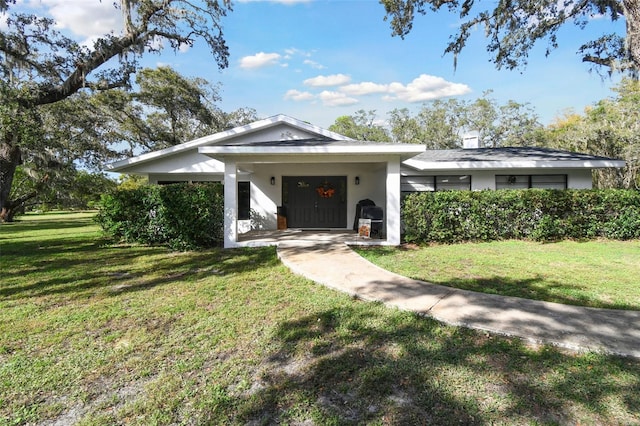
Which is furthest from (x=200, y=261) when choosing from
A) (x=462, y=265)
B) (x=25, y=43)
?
(x=25, y=43)

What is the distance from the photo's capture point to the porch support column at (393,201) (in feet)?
30.6

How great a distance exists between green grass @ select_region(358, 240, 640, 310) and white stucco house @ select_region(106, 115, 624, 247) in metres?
3.44

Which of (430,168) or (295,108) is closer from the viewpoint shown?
(430,168)

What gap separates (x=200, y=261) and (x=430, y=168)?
8464 millimetres

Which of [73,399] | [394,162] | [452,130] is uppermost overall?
[452,130]

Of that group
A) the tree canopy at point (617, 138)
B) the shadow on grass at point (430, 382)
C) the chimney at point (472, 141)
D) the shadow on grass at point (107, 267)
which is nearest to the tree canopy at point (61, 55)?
the shadow on grass at point (107, 267)

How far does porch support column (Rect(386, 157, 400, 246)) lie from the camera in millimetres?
9328

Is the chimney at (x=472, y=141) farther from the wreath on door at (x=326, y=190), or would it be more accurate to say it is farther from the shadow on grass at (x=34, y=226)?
the shadow on grass at (x=34, y=226)

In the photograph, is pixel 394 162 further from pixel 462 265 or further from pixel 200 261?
pixel 200 261

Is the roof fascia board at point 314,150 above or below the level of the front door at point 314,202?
above

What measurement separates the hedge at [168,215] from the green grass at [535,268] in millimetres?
4210

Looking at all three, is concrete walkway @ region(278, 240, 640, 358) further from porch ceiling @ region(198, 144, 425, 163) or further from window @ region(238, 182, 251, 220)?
window @ region(238, 182, 251, 220)

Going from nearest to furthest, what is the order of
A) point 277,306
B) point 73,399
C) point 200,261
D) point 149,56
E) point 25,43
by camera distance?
point 73,399, point 277,306, point 200,261, point 25,43, point 149,56

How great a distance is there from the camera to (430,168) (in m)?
12.2
